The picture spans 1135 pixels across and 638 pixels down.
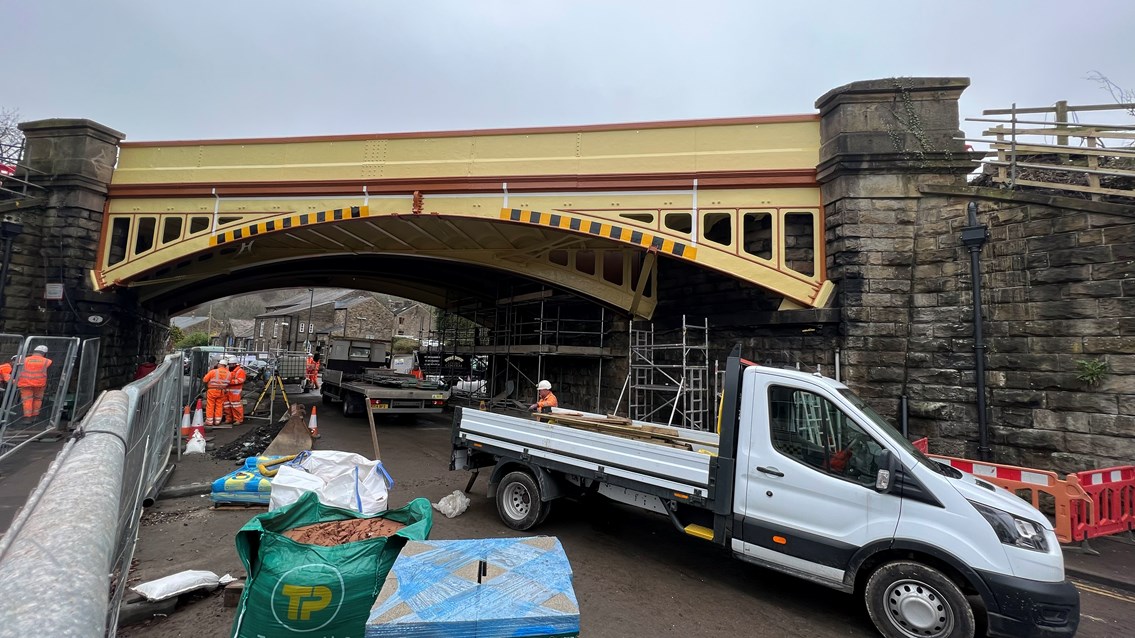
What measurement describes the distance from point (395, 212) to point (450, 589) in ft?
33.0

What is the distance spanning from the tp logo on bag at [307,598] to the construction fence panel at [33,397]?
24.0 ft

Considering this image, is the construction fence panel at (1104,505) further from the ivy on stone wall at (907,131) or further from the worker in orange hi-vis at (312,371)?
the worker in orange hi-vis at (312,371)

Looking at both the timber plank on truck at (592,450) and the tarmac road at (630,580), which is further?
the timber plank on truck at (592,450)

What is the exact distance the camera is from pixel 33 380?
8.25m

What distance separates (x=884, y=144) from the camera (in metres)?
8.06

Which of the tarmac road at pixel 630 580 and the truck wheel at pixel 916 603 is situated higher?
the truck wheel at pixel 916 603

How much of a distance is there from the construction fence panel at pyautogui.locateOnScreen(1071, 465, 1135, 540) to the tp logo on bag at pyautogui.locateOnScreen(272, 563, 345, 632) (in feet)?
25.0

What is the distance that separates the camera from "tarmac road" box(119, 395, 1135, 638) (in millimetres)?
3869

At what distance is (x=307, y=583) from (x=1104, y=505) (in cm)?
834

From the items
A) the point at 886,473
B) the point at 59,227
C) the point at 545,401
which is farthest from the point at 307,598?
the point at 59,227

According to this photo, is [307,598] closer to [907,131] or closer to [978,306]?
[978,306]

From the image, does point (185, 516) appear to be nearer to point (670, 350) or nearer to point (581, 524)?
point (581, 524)

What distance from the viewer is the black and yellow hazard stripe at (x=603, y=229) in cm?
924

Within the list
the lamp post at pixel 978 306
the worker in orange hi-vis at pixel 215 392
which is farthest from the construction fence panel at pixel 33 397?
the lamp post at pixel 978 306
